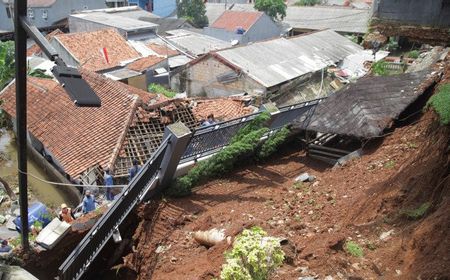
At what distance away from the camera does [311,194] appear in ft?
30.4

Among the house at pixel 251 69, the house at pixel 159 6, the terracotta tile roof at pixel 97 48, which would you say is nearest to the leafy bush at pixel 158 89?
the house at pixel 251 69

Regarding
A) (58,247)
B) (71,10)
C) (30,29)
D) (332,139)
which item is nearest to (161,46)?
(71,10)

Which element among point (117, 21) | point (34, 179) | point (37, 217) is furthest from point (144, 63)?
point (37, 217)

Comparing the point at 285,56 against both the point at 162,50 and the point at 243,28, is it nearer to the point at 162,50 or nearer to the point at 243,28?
the point at 162,50

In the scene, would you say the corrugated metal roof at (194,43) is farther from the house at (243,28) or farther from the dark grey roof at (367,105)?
the dark grey roof at (367,105)

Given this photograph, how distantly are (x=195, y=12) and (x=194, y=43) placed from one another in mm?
13072

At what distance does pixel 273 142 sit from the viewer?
38.9ft

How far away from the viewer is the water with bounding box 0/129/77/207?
50.3 ft

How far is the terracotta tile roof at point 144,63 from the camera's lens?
24.2 meters

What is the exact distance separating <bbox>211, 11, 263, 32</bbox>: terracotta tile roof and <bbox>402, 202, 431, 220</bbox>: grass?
32.0m

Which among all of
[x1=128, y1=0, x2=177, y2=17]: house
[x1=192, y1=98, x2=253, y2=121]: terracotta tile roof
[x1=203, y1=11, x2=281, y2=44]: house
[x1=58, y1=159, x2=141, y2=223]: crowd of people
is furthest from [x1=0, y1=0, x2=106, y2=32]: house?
[x1=58, y1=159, x2=141, y2=223]: crowd of people

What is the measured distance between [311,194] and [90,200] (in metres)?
6.00

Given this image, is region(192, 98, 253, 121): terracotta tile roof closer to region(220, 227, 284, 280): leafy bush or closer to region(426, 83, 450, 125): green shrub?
region(426, 83, 450, 125): green shrub

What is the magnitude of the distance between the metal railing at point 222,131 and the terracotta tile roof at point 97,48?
14981 millimetres
